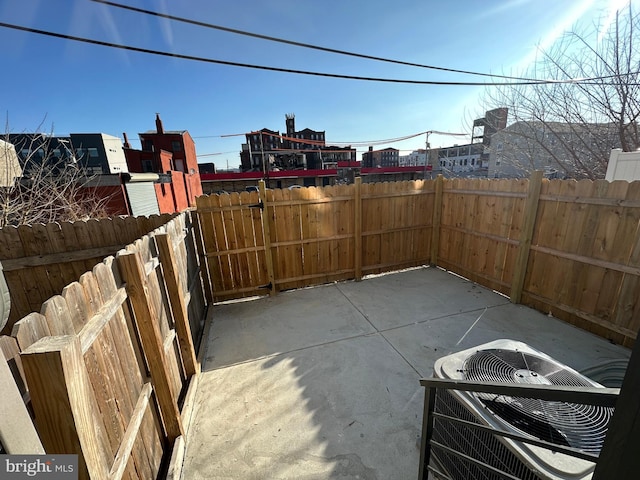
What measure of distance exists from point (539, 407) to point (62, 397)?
7.18 ft

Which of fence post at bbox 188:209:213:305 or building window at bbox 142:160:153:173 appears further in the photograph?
building window at bbox 142:160:153:173

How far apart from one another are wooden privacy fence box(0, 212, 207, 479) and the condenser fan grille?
1.98m

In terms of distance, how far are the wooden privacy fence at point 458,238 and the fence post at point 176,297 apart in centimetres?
191

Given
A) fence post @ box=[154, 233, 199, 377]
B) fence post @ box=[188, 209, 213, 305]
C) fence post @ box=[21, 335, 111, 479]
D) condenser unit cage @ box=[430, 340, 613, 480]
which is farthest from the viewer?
fence post @ box=[188, 209, 213, 305]

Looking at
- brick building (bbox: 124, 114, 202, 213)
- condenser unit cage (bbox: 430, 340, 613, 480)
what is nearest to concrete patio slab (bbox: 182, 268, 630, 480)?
condenser unit cage (bbox: 430, 340, 613, 480)

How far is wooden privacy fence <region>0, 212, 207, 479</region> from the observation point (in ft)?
3.15

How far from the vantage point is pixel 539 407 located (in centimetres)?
144

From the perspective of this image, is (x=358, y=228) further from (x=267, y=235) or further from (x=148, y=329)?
(x=148, y=329)

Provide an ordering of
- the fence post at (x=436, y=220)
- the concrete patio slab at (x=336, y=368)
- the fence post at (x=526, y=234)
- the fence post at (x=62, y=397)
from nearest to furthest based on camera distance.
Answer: the fence post at (x=62, y=397), the concrete patio slab at (x=336, y=368), the fence post at (x=526, y=234), the fence post at (x=436, y=220)

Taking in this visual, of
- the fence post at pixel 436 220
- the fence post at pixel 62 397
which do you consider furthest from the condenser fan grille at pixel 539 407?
the fence post at pixel 436 220

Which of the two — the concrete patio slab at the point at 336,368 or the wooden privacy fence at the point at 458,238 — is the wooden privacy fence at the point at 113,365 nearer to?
the concrete patio slab at the point at 336,368

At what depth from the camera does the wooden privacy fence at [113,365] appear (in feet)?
3.15

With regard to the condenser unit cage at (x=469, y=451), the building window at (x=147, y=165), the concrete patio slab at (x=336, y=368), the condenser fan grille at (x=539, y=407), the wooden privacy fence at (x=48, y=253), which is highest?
the building window at (x=147, y=165)

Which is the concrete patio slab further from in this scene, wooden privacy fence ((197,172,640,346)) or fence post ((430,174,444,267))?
fence post ((430,174,444,267))
